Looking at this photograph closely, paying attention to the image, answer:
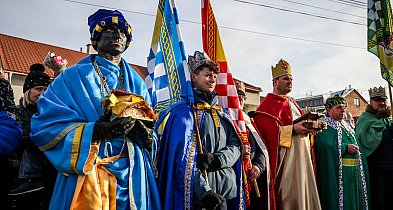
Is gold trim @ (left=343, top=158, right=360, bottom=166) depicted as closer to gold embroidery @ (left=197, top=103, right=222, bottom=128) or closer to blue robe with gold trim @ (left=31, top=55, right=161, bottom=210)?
gold embroidery @ (left=197, top=103, right=222, bottom=128)

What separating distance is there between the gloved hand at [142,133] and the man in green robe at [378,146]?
4.31 meters

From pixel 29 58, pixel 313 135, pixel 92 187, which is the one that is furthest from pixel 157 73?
pixel 29 58

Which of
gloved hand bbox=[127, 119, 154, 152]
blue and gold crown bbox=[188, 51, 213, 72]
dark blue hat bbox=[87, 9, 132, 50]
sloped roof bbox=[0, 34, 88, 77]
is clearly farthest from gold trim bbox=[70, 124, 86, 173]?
sloped roof bbox=[0, 34, 88, 77]

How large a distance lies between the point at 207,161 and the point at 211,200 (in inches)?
13.4

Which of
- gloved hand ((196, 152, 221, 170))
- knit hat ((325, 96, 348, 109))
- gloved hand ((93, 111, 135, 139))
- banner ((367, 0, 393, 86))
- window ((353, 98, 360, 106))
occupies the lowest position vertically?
gloved hand ((196, 152, 221, 170))

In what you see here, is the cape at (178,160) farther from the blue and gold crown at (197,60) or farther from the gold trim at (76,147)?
the gold trim at (76,147)

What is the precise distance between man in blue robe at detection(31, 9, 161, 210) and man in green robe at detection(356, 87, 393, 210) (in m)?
4.29

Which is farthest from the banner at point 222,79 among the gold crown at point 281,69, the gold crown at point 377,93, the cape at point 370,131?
the gold crown at point 377,93

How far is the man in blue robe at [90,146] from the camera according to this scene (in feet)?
7.58

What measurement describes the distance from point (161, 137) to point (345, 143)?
3203 mm

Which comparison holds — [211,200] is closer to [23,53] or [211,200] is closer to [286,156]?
[286,156]

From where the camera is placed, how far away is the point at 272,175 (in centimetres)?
452

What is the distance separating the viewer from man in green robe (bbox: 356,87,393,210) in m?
5.50

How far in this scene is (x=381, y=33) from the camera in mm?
5770
